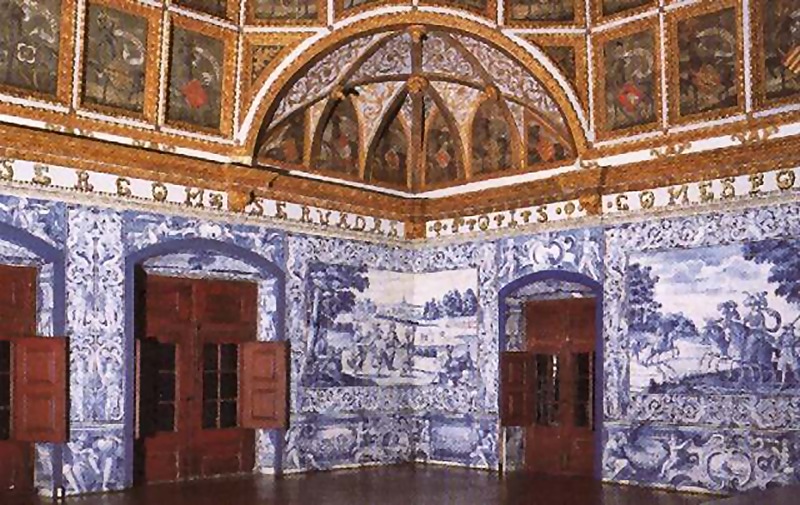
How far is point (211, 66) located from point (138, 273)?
298cm

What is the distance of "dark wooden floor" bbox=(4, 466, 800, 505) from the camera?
37.0ft

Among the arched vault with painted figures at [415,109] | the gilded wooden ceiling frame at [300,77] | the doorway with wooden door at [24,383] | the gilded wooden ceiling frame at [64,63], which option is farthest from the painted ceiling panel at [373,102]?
the doorway with wooden door at [24,383]

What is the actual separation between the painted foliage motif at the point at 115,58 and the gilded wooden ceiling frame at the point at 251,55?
148 centimetres

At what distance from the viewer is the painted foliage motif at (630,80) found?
12.8m

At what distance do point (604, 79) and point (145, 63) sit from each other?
6200mm

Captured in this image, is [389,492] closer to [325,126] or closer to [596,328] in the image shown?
[596,328]

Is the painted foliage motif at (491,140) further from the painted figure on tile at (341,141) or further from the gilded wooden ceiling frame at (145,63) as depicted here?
the gilded wooden ceiling frame at (145,63)

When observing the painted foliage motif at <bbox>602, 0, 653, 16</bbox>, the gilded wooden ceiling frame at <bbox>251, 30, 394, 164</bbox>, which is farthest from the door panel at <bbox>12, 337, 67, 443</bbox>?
the painted foliage motif at <bbox>602, 0, 653, 16</bbox>

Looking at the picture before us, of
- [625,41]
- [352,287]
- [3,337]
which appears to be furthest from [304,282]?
[625,41]

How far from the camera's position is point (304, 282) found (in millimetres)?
14430

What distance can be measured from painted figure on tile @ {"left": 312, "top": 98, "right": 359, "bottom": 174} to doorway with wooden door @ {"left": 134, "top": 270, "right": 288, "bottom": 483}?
2.49 m

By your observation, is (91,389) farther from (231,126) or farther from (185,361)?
(231,126)

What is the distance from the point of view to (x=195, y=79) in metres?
13.0

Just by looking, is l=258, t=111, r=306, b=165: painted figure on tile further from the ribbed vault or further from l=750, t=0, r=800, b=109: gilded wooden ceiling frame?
l=750, t=0, r=800, b=109: gilded wooden ceiling frame
